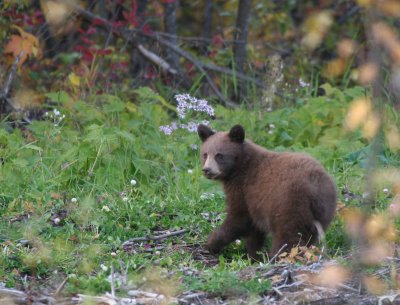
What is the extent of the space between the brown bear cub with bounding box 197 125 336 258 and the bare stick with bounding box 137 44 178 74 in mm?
3995

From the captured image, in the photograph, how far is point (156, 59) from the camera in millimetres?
10555

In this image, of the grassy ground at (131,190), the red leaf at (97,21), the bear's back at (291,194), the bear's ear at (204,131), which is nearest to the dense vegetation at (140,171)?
the grassy ground at (131,190)

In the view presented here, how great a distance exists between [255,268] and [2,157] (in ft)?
11.5

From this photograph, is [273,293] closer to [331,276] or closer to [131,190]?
[331,276]

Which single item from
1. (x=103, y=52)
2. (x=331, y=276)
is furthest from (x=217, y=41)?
(x=331, y=276)

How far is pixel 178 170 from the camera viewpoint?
783 centimetres

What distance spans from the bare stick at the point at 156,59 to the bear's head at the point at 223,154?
162 inches

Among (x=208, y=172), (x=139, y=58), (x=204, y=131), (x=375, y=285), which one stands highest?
(x=375, y=285)

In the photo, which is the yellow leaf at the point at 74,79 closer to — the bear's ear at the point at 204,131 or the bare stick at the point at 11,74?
the bare stick at the point at 11,74

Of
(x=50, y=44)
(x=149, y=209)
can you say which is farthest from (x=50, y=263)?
(x=50, y=44)

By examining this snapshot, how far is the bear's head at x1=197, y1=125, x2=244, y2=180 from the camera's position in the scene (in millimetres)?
6211

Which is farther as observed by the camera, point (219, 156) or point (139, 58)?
point (139, 58)

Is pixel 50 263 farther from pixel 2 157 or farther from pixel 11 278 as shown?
pixel 2 157

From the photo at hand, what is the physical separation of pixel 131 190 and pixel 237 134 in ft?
4.18
